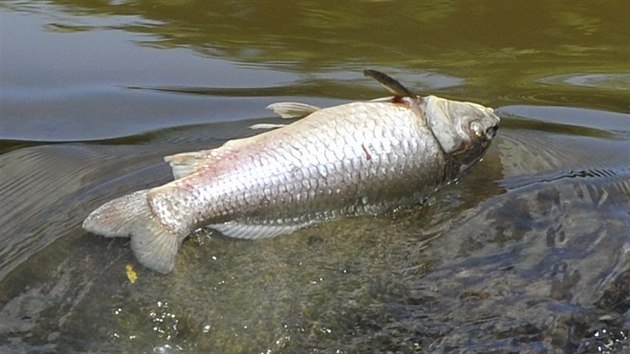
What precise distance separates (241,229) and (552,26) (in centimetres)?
376

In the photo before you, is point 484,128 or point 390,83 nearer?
point 390,83

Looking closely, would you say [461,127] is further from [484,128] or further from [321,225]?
[321,225]

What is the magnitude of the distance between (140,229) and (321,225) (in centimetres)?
71

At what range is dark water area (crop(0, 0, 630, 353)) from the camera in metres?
3.61

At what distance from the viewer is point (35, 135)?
5.05 meters

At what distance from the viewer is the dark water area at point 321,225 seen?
3.61 metres

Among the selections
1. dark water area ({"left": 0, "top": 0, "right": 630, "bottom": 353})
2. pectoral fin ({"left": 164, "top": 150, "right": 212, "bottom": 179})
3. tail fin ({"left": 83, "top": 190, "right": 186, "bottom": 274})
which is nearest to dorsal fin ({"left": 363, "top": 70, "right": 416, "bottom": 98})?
dark water area ({"left": 0, "top": 0, "right": 630, "bottom": 353})

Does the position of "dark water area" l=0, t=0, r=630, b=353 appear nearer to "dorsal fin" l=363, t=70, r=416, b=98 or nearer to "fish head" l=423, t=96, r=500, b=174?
"fish head" l=423, t=96, r=500, b=174

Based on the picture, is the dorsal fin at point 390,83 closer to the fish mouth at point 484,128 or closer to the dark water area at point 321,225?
the fish mouth at point 484,128

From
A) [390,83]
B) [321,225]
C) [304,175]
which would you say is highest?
[390,83]

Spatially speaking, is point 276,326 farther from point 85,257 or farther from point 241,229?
point 85,257

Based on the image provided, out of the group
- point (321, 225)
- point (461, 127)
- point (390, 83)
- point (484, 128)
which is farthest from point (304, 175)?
point (484, 128)

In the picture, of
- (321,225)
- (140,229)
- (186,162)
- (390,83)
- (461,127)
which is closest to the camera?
(140,229)

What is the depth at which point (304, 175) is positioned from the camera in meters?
3.99
